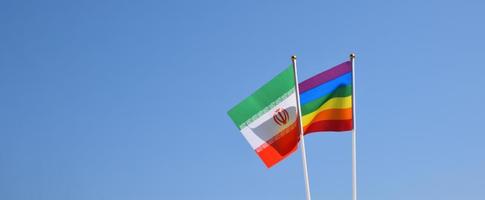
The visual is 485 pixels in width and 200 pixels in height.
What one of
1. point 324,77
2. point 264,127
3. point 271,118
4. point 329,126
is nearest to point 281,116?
point 271,118

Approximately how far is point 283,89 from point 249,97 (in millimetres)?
1243

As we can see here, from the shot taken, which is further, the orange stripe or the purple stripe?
the purple stripe

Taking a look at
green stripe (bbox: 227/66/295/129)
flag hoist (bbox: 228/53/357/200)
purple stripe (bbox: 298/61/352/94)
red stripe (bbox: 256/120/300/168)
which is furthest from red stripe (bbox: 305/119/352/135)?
green stripe (bbox: 227/66/295/129)

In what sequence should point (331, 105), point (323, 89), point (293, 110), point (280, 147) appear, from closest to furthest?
1. point (280, 147)
2. point (293, 110)
3. point (323, 89)
4. point (331, 105)

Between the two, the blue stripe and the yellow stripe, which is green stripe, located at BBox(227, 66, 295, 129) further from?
the yellow stripe

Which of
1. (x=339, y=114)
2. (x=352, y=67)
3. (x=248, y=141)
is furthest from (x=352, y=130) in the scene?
(x=248, y=141)

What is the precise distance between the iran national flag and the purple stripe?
Answer: 26.4 inches

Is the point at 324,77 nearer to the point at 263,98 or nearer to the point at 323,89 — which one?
the point at 323,89

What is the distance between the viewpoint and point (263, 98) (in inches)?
760

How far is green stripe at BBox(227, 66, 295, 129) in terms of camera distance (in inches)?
752

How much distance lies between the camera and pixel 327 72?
64.8ft

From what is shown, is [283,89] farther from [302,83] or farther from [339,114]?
Result: [339,114]

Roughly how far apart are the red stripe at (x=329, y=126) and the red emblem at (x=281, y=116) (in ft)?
3.42

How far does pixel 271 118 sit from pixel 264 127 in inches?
16.1
